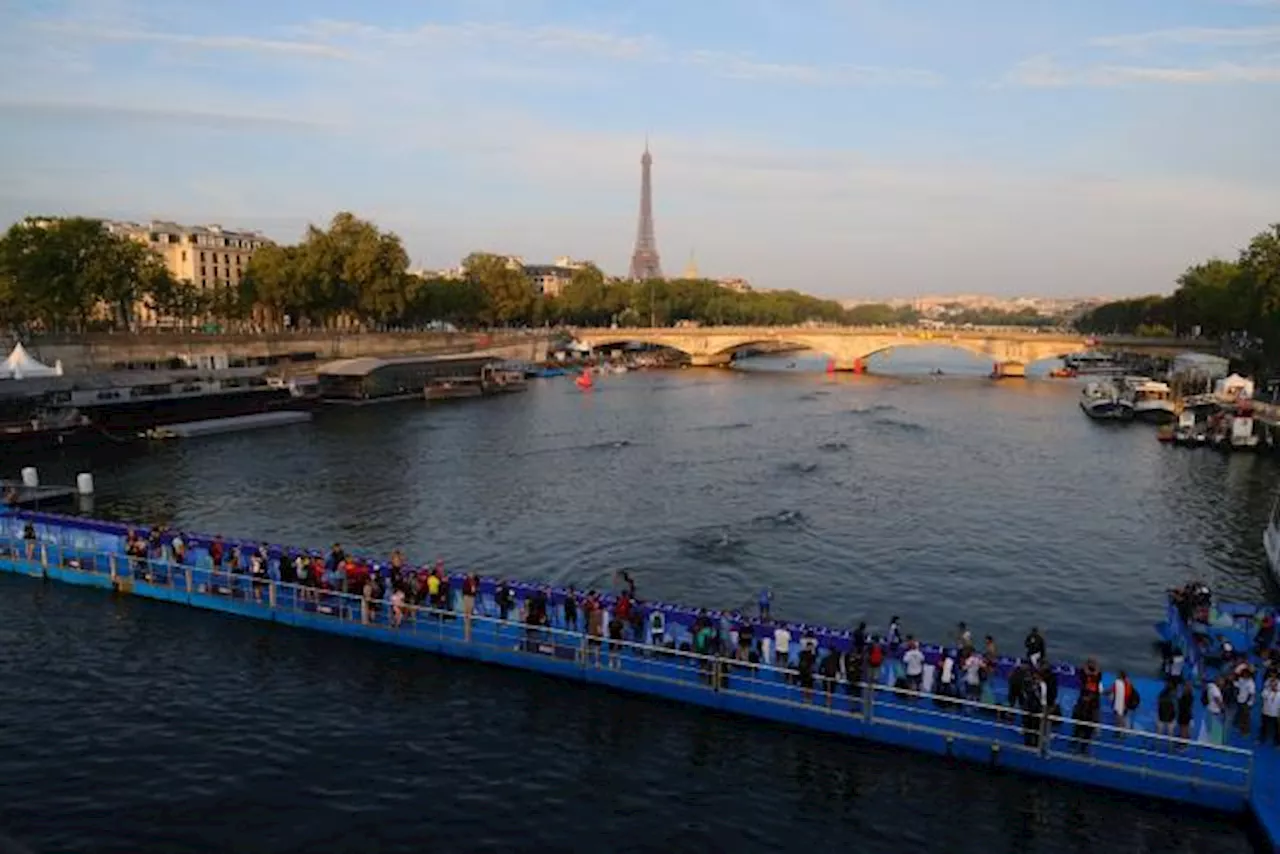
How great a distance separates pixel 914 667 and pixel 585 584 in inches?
724

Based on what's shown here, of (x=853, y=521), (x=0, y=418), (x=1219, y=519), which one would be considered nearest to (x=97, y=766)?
(x=853, y=521)

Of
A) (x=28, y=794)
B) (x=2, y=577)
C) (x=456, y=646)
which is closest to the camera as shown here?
(x=28, y=794)

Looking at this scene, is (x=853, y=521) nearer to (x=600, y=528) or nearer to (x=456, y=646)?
(x=600, y=528)

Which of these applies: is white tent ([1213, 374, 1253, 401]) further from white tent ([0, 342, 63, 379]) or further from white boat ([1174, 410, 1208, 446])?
white tent ([0, 342, 63, 379])

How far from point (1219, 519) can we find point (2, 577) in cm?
5814

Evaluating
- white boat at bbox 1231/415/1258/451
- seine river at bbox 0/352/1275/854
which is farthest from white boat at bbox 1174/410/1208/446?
white boat at bbox 1231/415/1258/451

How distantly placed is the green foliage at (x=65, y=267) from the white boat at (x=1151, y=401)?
10395 centimetres

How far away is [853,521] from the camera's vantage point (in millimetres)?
52594

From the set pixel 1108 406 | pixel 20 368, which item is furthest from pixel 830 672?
pixel 1108 406

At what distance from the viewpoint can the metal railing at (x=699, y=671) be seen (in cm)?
2227

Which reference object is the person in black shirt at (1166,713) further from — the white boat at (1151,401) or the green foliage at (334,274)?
the green foliage at (334,274)

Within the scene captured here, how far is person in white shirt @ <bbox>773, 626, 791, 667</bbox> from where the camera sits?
1065 inches

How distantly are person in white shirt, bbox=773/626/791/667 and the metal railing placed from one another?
464 millimetres

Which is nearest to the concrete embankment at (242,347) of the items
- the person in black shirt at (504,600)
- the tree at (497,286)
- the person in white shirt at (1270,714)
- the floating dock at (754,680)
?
the tree at (497,286)
